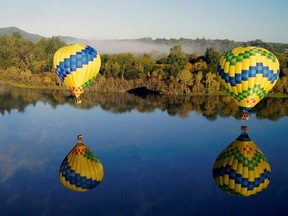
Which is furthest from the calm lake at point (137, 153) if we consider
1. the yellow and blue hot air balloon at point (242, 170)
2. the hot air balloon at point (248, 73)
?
the hot air balloon at point (248, 73)

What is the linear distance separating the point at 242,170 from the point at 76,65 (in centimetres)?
1237

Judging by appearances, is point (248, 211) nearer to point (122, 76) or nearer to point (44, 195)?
point (44, 195)

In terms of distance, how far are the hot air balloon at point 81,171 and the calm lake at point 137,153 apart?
0.38m

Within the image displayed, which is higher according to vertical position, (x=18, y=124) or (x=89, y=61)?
(x=89, y=61)

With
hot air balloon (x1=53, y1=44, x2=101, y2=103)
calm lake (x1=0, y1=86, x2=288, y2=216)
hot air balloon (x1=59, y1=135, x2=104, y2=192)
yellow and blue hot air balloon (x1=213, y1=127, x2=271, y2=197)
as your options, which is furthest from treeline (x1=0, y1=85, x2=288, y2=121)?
hot air balloon (x1=59, y1=135, x2=104, y2=192)

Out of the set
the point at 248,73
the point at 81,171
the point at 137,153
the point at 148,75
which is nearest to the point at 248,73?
the point at 248,73

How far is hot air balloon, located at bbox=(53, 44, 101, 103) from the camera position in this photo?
24.4m

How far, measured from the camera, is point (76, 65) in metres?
24.4

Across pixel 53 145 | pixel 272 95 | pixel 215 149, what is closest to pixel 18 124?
pixel 53 145

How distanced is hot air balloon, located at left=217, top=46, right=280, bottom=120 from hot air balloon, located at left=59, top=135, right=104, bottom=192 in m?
9.60

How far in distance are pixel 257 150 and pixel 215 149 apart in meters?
2.38

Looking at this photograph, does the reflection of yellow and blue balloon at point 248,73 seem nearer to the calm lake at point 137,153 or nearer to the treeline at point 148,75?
the calm lake at point 137,153

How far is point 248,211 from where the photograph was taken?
15.0 metres

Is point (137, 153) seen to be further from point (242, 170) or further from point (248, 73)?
point (248, 73)
